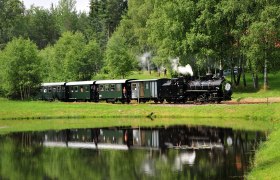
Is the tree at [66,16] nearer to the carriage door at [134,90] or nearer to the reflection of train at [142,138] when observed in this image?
the carriage door at [134,90]

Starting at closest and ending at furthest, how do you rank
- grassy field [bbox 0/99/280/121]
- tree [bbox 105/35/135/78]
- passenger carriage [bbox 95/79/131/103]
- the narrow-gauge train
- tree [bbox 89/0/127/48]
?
grassy field [bbox 0/99/280/121]
the narrow-gauge train
passenger carriage [bbox 95/79/131/103]
tree [bbox 105/35/135/78]
tree [bbox 89/0/127/48]

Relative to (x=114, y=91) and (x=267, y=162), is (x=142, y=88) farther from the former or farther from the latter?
(x=267, y=162)

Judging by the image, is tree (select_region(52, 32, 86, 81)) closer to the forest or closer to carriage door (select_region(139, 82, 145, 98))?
the forest

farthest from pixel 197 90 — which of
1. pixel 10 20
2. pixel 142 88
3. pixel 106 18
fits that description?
pixel 10 20

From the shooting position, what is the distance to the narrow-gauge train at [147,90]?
4897 centimetres

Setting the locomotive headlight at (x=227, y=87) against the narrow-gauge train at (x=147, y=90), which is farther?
the narrow-gauge train at (x=147, y=90)

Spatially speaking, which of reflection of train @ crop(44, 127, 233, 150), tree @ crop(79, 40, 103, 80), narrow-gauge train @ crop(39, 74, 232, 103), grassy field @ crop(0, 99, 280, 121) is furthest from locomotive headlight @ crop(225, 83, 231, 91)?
tree @ crop(79, 40, 103, 80)

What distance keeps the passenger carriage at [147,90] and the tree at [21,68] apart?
20.0 meters

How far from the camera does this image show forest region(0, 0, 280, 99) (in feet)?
180

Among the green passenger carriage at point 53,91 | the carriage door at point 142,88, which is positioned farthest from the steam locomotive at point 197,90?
the green passenger carriage at point 53,91

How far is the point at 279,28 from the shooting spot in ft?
175

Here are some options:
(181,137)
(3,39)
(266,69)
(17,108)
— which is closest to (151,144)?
(181,137)

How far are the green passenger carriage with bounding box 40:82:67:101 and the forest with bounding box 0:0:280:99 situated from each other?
1.44m

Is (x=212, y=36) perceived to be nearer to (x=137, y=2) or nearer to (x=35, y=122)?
(x=35, y=122)
